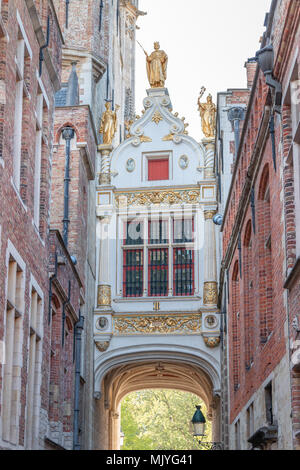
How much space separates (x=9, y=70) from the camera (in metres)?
11.2

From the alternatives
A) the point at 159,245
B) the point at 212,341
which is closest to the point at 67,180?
the point at 159,245

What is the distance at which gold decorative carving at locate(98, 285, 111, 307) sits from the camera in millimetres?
25078

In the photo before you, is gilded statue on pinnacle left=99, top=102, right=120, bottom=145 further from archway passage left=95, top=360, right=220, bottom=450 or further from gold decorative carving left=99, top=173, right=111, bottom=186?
archway passage left=95, top=360, right=220, bottom=450

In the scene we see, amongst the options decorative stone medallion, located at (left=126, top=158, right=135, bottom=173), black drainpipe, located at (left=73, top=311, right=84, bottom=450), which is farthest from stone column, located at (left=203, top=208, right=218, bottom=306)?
black drainpipe, located at (left=73, top=311, right=84, bottom=450)

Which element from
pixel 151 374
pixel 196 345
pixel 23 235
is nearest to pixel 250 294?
pixel 23 235

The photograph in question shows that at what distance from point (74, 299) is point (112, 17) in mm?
14109

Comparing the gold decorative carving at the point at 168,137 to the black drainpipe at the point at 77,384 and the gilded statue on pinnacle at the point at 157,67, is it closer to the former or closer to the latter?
the gilded statue on pinnacle at the point at 157,67

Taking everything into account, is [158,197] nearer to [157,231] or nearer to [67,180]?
[157,231]

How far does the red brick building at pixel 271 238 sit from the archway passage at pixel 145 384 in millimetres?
11015

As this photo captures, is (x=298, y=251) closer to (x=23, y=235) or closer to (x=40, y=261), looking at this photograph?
(x=23, y=235)

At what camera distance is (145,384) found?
1319 inches

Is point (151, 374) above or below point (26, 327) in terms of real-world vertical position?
above

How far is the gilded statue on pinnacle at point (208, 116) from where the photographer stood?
26406 mm

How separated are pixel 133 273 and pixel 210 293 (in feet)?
8.52
